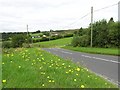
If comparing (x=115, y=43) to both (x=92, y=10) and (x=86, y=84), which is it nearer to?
(x=92, y=10)

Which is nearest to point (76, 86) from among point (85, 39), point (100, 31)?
point (100, 31)

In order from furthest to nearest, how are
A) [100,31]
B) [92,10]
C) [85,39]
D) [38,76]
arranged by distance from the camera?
[85,39] → [100,31] → [92,10] → [38,76]

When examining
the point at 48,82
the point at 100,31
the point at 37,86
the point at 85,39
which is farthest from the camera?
the point at 85,39

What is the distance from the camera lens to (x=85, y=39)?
2158 inches

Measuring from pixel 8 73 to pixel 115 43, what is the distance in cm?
3973

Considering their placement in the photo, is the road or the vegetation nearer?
the road

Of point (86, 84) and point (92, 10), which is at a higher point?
point (92, 10)

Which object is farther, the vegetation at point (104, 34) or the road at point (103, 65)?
the vegetation at point (104, 34)

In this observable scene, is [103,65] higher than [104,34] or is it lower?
higher

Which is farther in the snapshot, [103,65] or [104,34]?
[104,34]

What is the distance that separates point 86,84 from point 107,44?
41.6 metres

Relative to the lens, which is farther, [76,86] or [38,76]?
[38,76]

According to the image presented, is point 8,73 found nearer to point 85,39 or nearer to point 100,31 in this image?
point 100,31

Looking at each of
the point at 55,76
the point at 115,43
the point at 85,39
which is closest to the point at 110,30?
the point at 115,43
